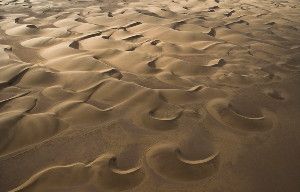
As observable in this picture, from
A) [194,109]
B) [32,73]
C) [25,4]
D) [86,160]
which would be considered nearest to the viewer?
[86,160]

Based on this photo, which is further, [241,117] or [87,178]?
[241,117]

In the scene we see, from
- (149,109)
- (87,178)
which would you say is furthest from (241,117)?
(87,178)

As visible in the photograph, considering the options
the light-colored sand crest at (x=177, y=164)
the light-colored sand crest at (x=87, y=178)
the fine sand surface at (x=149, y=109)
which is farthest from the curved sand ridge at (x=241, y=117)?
the light-colored sand crest at (x=87, y=178)

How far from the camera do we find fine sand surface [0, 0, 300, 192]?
164 cm

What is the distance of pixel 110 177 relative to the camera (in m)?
1.61

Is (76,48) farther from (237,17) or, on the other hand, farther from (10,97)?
(237,17)

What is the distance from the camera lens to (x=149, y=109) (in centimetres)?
217

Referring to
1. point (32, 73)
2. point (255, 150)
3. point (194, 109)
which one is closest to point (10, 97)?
point (32, 73)

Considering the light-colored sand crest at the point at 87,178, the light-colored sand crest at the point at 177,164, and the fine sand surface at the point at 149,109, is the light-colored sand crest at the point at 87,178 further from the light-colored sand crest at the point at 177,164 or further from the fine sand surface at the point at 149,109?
the light-colored sand crest at the point at 177,164

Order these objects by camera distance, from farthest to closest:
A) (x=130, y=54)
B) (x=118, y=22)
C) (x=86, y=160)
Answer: (x=118, y=22) → (x=130, y=54) → (x=86, y=160)

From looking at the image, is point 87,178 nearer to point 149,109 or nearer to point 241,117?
point 149,109

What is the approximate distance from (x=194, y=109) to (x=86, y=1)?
15.9 ft

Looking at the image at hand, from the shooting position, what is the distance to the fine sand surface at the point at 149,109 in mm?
1636

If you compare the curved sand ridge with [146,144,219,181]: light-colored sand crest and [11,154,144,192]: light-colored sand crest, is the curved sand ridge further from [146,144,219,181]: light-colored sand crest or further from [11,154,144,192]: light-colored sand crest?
[11,154,144,192]: light-colored sand crest
